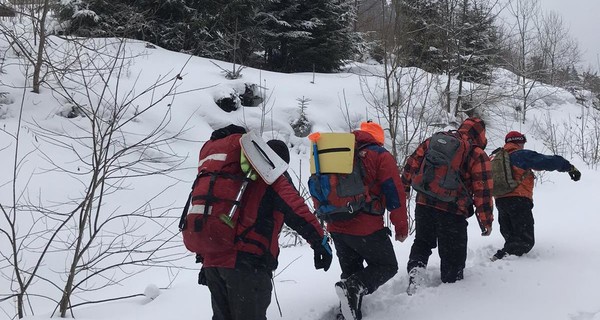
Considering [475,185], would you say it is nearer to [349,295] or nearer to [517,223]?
[517,223]

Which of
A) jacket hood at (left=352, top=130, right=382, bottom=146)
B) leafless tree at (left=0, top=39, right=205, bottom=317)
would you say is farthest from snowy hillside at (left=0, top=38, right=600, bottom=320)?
jacket hood at (left=352, top=130, right=382, bottom=146)

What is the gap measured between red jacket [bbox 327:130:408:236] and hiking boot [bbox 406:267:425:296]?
68 cm

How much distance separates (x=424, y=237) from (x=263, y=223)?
6.39ft

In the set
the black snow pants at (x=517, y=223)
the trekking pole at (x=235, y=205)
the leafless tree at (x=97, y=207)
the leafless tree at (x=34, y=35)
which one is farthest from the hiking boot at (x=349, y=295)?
the leafless tree at (x=34, y=35)

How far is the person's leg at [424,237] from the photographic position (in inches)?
151

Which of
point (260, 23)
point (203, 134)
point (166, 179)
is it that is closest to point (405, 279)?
point (166, 179)

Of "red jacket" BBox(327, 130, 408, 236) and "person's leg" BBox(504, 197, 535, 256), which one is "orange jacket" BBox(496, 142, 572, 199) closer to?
"person's leg" BBox(504, 197, 535, 256)

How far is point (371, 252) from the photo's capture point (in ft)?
10.5

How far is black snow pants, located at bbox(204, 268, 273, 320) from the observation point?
245 cm

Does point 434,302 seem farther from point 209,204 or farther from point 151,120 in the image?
point 151,120

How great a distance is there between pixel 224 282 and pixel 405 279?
1.99 meters

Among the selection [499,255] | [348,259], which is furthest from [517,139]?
[348,259]

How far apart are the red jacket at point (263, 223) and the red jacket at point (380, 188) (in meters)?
0.71

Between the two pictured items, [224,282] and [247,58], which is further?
[247,58]
